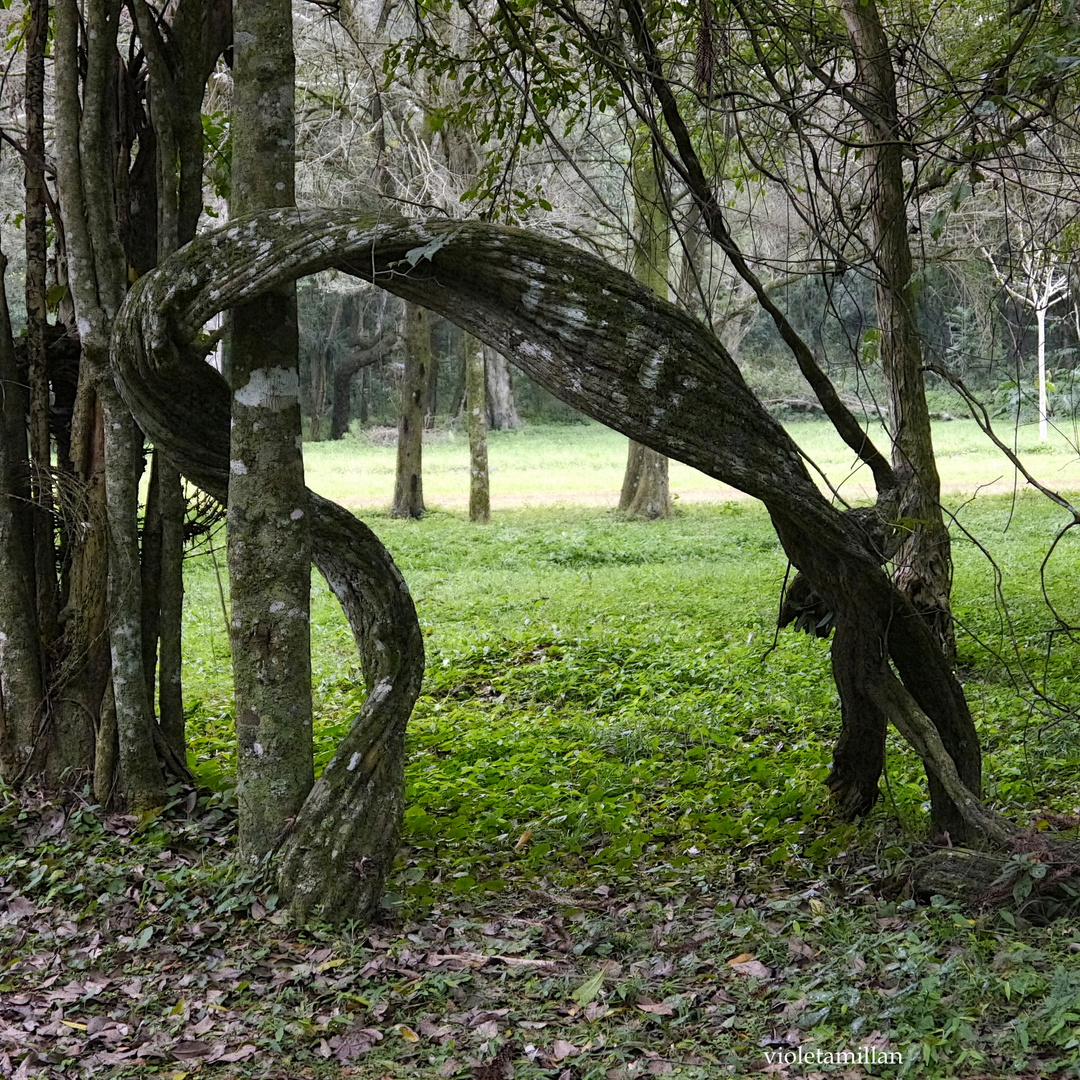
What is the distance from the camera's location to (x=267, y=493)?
167 inches

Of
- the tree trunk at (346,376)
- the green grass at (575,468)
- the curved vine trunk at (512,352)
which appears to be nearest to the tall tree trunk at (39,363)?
the curved vine trunk at (512,352)

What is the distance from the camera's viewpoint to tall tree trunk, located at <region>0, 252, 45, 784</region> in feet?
16.9

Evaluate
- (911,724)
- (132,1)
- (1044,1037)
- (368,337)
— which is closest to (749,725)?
(911,724)

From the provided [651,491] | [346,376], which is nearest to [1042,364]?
[651,491]

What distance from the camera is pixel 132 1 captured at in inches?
191

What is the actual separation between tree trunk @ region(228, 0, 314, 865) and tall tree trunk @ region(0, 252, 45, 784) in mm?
1471

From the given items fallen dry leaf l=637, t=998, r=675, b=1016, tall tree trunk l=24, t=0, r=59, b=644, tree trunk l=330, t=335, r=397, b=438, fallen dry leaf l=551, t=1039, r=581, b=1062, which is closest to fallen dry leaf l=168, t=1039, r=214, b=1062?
fallen dry leaf l=551, t=1039, r=581, b=1062

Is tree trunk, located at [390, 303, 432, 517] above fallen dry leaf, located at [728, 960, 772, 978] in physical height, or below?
above

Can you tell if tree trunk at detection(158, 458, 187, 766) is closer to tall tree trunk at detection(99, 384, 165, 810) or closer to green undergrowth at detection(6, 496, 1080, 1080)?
tall tree trunk at detection(99, 384, 165, 810)

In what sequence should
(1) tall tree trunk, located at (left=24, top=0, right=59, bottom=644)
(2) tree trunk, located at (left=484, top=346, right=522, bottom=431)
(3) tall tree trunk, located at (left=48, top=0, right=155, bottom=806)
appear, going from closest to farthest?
(3) tall tree trunk, located at (left=48, top=0, right=155, bottom=806)
(1) tall tree trunk, located at (left=24, top=0, right=59, bottom=644)
(2) tree trunk, located at (left=484, top=346, right=522, bottom=431)

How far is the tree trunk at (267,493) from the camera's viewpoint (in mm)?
4191

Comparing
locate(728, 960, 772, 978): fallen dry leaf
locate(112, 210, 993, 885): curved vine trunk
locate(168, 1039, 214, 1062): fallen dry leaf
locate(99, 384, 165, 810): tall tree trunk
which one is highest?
locate(112, 210, 993, 885): curved vine trunk

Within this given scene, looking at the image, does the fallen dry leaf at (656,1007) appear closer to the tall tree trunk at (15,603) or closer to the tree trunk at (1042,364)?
the tree trunk at (1042,364)

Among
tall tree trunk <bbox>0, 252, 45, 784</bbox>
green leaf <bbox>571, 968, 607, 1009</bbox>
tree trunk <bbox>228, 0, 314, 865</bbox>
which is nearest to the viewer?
green leaf <bbox>571, 968, 607, 1009</bbox>
